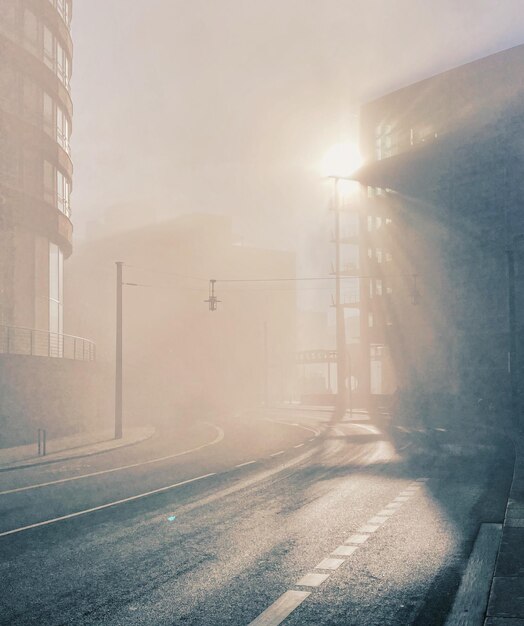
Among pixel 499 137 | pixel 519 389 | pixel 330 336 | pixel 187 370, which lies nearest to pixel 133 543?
pixel 519 389

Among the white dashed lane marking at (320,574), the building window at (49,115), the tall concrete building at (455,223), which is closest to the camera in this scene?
the white dashed lane marking at (320,574)

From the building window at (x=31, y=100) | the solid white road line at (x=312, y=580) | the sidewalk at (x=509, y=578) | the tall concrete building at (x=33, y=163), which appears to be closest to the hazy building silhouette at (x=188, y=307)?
the tall concrete building at (x=33, y=163)

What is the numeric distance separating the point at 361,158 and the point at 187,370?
1834 inches

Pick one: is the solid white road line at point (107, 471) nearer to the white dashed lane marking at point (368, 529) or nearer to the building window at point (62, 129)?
the white dashed lane marking at point (368, 529)

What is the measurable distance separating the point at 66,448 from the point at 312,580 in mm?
21573

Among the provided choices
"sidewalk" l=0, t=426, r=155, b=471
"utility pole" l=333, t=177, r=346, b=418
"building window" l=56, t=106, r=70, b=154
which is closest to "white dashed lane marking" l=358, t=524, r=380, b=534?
"sidewalk" l=0, t=426, r=155, b=471

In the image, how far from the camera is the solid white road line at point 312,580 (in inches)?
284

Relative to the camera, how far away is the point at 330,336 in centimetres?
16888

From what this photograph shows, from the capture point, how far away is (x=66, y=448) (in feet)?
90.3

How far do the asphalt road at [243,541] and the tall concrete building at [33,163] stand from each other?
1868 centimetres

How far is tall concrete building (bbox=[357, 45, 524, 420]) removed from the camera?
49812 mm

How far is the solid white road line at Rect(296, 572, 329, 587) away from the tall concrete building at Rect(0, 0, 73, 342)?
100 ft

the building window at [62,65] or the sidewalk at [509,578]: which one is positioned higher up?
the building window at [62,65]

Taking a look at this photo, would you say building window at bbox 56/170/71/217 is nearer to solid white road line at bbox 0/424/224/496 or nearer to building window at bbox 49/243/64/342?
building window at bbox 49/243/64/342
